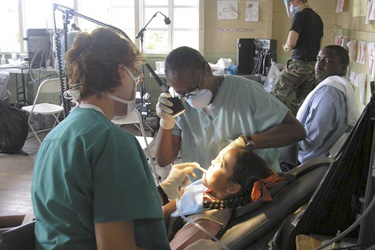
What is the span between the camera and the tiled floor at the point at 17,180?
9.88ft

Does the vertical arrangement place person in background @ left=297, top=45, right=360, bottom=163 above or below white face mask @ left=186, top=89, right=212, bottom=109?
below

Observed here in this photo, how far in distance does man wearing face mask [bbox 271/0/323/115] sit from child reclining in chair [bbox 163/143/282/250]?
2074mm

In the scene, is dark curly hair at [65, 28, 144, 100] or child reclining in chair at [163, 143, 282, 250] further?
child reclining in chair at [163, 143, 282, 250]

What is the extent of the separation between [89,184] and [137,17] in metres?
4.98

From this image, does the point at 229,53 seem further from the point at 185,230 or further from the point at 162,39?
the point at 185,230

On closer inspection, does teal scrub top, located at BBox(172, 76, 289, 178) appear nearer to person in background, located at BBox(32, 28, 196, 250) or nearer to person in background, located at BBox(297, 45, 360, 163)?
person in background, located at BBox(297, 45, 360, 163)

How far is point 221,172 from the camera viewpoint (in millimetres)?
1628

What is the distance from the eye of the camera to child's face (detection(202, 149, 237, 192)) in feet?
5.31

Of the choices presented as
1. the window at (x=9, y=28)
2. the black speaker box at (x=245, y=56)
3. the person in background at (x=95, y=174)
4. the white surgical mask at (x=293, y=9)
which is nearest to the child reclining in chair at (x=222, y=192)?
the person in background at (x=95, y=174)

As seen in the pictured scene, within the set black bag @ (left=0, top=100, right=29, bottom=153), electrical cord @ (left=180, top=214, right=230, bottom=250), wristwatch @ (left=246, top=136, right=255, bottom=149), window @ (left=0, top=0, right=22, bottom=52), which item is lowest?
black bag @ (left=0, top=100, right=29, bottom=153)

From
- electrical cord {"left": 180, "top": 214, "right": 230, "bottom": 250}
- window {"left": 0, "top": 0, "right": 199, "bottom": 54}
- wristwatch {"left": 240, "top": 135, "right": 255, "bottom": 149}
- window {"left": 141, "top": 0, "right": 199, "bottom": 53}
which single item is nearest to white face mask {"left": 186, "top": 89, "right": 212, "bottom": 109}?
wristwatch {"left": 240, "top": 135, "right": 255, "bottom": 149}

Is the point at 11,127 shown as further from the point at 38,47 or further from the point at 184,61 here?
the point at 184,61

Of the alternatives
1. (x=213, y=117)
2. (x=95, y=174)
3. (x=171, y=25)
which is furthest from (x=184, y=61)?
(x=171, y=25)

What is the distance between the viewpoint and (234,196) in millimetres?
1629
